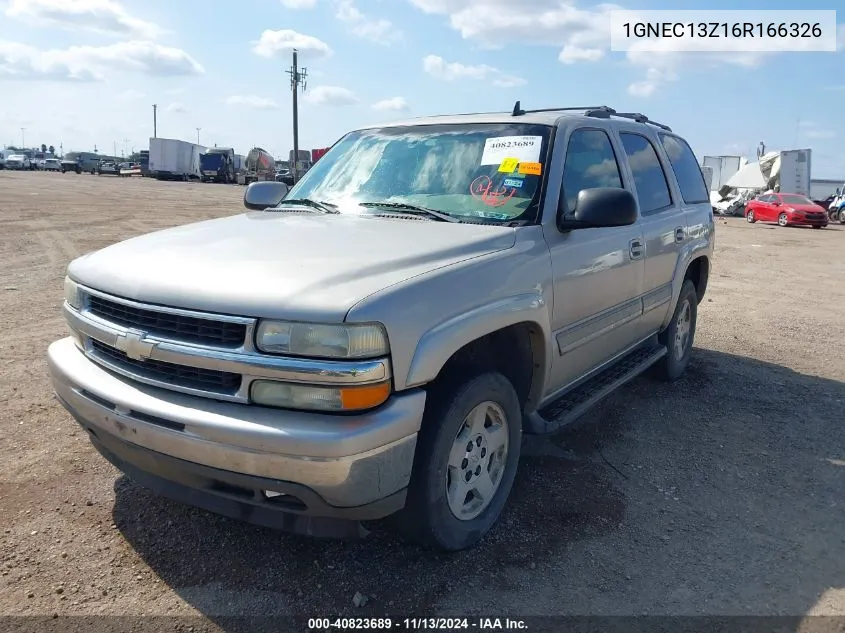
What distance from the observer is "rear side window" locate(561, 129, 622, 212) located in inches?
144

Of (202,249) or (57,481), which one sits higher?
(202,249)

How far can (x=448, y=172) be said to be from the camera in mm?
3680

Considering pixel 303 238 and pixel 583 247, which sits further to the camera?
pixel 583 247

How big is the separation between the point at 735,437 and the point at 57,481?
4055mm

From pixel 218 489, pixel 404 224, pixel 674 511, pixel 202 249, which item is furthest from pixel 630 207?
pixel 218 489

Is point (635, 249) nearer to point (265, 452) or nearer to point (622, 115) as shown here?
point (622, 115)

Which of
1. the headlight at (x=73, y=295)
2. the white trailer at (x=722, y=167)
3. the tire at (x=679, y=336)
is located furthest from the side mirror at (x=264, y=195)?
the white trailer at (x=722, y=167)

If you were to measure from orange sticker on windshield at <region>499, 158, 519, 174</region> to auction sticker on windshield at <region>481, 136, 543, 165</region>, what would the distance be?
0.02m

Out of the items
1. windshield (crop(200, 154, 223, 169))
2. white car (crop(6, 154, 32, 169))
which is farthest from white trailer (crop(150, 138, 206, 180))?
white car (crop(6, 154, 32, 169))

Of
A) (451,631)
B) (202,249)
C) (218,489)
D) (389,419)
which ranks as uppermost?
(202,249)

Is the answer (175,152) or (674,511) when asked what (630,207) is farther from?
(175,152)

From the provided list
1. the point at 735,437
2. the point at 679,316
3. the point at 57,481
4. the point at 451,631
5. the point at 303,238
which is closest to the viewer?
the point at 451,631

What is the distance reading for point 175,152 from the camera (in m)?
56.8

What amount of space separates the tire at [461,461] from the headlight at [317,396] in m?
0.38
